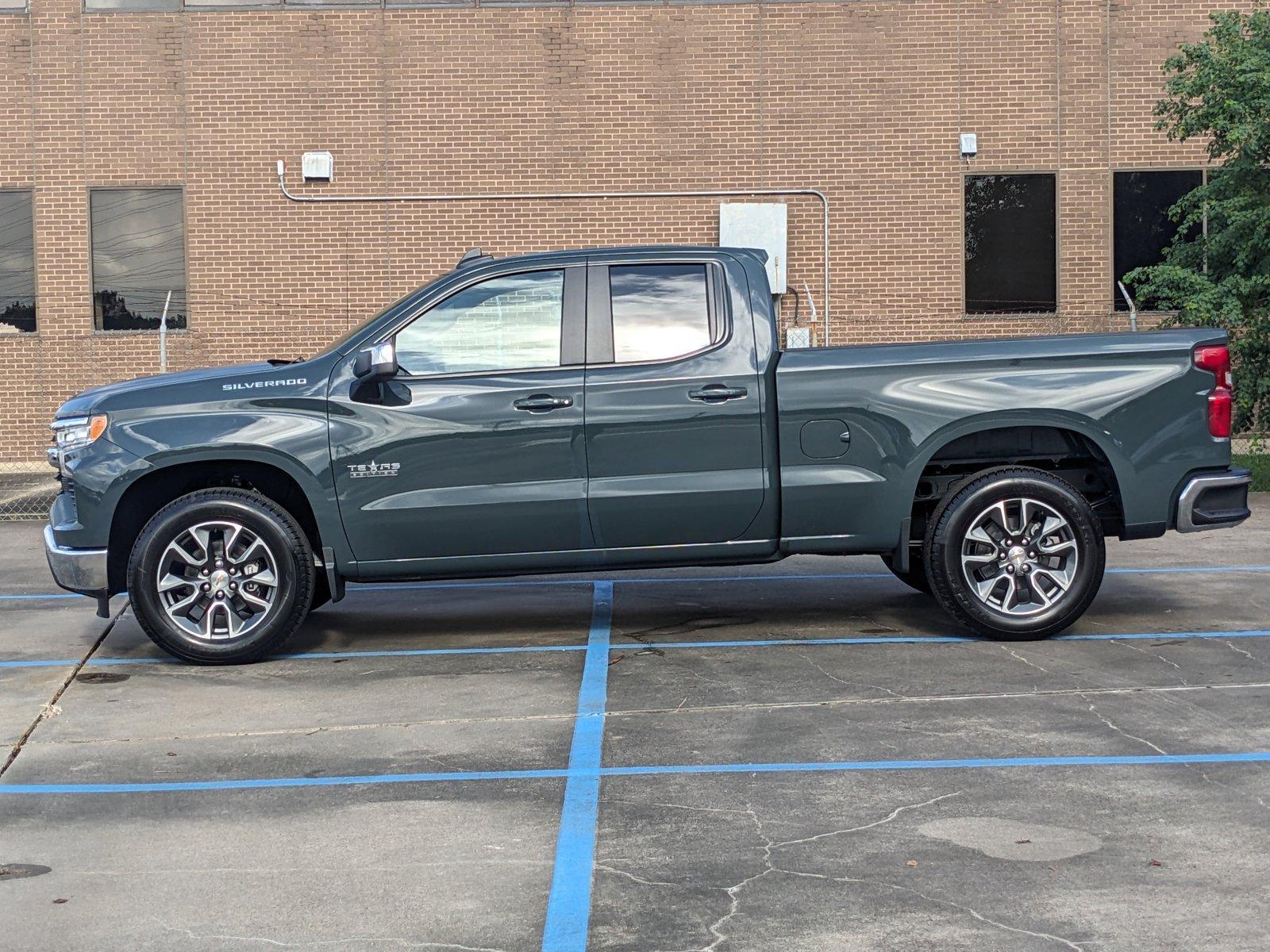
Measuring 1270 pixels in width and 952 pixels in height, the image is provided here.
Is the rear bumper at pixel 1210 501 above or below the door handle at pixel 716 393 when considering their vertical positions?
below

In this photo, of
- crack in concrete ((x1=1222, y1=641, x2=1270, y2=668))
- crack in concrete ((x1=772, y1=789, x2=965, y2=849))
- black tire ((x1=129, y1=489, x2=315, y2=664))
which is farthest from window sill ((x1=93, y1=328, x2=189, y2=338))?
crack in concrete ((x1=772, y1=789, x2=965, y2=849))

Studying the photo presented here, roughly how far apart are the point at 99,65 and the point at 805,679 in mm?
15448

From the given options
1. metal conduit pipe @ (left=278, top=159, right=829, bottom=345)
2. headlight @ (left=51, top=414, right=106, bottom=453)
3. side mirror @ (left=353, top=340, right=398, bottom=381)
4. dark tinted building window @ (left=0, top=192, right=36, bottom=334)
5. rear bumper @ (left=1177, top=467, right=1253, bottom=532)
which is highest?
metal conduit pipe @ (left=278, top=159, right=829, bottom=345)

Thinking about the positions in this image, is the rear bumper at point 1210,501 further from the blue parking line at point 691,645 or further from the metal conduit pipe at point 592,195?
the metal conduit pipe at point 592,195

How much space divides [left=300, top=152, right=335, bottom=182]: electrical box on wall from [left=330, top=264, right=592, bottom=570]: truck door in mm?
12221

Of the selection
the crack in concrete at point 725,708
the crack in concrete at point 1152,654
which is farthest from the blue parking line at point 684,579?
the crack in concrete at point 725,708

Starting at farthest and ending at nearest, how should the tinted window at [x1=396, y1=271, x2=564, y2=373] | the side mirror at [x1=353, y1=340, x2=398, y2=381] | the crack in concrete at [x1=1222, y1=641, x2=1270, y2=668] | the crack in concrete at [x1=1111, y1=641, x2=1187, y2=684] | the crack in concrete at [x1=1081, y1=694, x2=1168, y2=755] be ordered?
the tinted window at [x1=396, y1=271, x2=564, y2=373] < the side mirror at [x1=353, y1=340, x2=398, y2=381] < the crack in concrete at [x1=1222, y1=641, x2=1270, y2=668] < the crack in concrete at [x1=1111, y1=641, x2=1187, y2=684] < the crack in concrete at [x1=1081, y1=694, x2=1168, y2=755]

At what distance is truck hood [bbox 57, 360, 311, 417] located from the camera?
806cm

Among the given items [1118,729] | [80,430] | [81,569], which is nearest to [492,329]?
[80,430]

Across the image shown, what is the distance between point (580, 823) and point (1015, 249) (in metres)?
16.0

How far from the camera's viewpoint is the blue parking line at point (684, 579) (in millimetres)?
10547

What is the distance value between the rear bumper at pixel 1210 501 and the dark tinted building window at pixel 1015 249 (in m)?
11.9

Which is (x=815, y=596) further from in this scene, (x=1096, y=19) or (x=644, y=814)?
(x=1096, y=19)

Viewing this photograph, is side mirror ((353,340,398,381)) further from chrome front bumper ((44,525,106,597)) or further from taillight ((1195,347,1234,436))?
taillight ((1195,347,1234,436))
